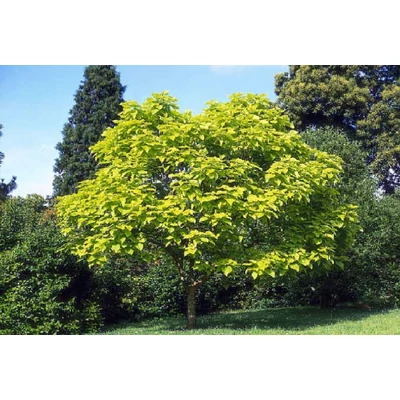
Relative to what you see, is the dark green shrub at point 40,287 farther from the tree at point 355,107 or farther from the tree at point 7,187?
the tree at point 355,107

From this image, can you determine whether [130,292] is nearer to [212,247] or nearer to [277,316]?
[277,316]

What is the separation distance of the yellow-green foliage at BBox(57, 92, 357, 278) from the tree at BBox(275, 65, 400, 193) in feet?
35.3

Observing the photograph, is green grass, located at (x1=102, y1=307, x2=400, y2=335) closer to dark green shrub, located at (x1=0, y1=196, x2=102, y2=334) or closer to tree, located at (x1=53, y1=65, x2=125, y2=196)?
dark green shrub, located at (x1=0, y1=196, x2=102, y2=334)

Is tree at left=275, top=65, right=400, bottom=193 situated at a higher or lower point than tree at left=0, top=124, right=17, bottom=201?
higher

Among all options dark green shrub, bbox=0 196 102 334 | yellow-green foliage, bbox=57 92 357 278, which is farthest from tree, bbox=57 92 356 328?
dark green shrub, bbox=0 196 102 334

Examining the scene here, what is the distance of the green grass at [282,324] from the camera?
322 inches

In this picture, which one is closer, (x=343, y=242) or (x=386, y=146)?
(x=343, y=242)

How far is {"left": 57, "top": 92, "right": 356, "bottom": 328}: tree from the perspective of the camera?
286 inches

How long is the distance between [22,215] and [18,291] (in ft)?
6.57

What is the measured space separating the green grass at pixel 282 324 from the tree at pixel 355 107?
9.08 metres

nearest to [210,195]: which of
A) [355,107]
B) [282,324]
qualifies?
[282,324]

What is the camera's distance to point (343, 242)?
8.90m

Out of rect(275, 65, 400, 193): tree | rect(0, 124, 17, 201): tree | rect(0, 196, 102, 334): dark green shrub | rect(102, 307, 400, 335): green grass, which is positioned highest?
rect(275, 65, 400, 193): tree
